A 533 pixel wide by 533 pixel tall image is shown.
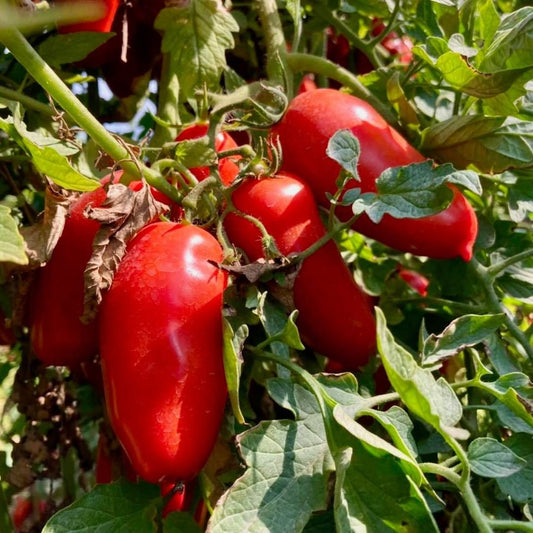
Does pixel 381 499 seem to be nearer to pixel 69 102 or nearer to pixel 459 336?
pixel 459 336

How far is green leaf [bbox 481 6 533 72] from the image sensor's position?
0.73 meters

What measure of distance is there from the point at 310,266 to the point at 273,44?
30 cm

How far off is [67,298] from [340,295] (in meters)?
0.24

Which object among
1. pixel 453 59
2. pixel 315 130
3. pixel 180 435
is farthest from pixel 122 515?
pixel 453 59

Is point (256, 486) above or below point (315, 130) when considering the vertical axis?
below

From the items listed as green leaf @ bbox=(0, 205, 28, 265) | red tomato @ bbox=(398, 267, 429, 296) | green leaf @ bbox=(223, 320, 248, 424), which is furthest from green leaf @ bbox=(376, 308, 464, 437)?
red tomato @ bbox=(398, 267, 429, 296)

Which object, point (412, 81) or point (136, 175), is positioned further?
point (412, 81)

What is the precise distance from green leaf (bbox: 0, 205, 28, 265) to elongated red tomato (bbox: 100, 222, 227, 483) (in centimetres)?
10

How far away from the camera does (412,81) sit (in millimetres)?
923

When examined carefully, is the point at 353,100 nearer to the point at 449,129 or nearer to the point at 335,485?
the point at 449,129

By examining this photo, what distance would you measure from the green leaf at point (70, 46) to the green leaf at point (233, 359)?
0.37m

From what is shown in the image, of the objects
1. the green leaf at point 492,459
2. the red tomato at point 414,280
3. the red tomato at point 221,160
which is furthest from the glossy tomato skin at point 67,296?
the red tomato at point 414,280

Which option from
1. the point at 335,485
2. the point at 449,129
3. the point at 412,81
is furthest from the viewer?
the point at 412,81

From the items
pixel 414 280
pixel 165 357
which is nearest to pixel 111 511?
pixel 165 357
